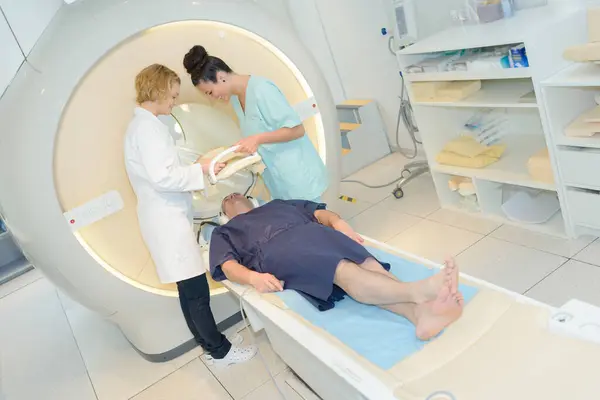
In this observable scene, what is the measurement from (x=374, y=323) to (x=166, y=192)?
0.98 meters

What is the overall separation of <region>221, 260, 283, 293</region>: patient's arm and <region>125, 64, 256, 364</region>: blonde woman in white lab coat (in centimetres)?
27

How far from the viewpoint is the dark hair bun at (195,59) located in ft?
7.21

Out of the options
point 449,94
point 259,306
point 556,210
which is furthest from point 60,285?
point 556,210

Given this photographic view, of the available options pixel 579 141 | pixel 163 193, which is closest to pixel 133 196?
pixel 163 193

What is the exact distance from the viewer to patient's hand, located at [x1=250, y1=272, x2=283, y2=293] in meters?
1.87

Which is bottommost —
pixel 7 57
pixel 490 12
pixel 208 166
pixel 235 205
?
pixel 235 205

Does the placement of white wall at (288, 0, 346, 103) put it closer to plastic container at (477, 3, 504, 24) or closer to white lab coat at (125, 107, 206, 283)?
plastic container at (477, 3, 504, 24)

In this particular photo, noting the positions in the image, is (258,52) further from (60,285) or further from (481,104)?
(60,285)

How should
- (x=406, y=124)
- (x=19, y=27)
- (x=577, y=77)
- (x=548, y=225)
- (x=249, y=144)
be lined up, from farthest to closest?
(x=406, y=124)
(x=548, y=225)
(x=19, y=27)
(x=249, y=144)
(x=577, y=77)

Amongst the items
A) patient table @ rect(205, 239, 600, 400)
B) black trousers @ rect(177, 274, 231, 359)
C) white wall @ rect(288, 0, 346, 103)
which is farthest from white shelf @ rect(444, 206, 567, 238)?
white wall @ rect(288, 0, 346, 103)

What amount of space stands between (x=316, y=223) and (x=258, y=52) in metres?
0.94

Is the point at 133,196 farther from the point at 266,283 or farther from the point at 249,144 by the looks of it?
the point at 266,283

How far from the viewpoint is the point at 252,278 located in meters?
1.90

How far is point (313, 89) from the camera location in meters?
2.65
